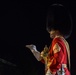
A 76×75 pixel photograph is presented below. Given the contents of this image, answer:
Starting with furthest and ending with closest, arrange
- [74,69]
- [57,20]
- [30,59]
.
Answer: [30,59]
[74,69]
[57,20]

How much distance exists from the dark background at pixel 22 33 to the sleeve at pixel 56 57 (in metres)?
1.10

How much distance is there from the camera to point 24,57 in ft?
9.52

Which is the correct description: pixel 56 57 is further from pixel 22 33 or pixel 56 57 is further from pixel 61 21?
pixel 22 33

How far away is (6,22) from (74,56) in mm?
715

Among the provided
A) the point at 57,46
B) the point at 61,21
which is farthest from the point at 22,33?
the point at 57,46

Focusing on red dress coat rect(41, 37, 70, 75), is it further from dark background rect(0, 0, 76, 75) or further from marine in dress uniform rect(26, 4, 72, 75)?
dark background rect(0, 0, 76, 75)

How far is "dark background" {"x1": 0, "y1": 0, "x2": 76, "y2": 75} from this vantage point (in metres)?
2.86

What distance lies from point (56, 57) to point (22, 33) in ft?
4.02

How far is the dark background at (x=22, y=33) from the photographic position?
2.86 meters

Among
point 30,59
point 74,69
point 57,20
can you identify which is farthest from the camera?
point 30,59

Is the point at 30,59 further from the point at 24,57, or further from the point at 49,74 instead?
the point at 49,74

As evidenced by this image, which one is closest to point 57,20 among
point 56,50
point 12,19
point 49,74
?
point 56,50

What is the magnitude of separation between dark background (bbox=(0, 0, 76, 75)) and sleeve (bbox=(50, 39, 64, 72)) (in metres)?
1.10

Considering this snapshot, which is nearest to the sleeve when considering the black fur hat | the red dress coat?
the red dress coat
